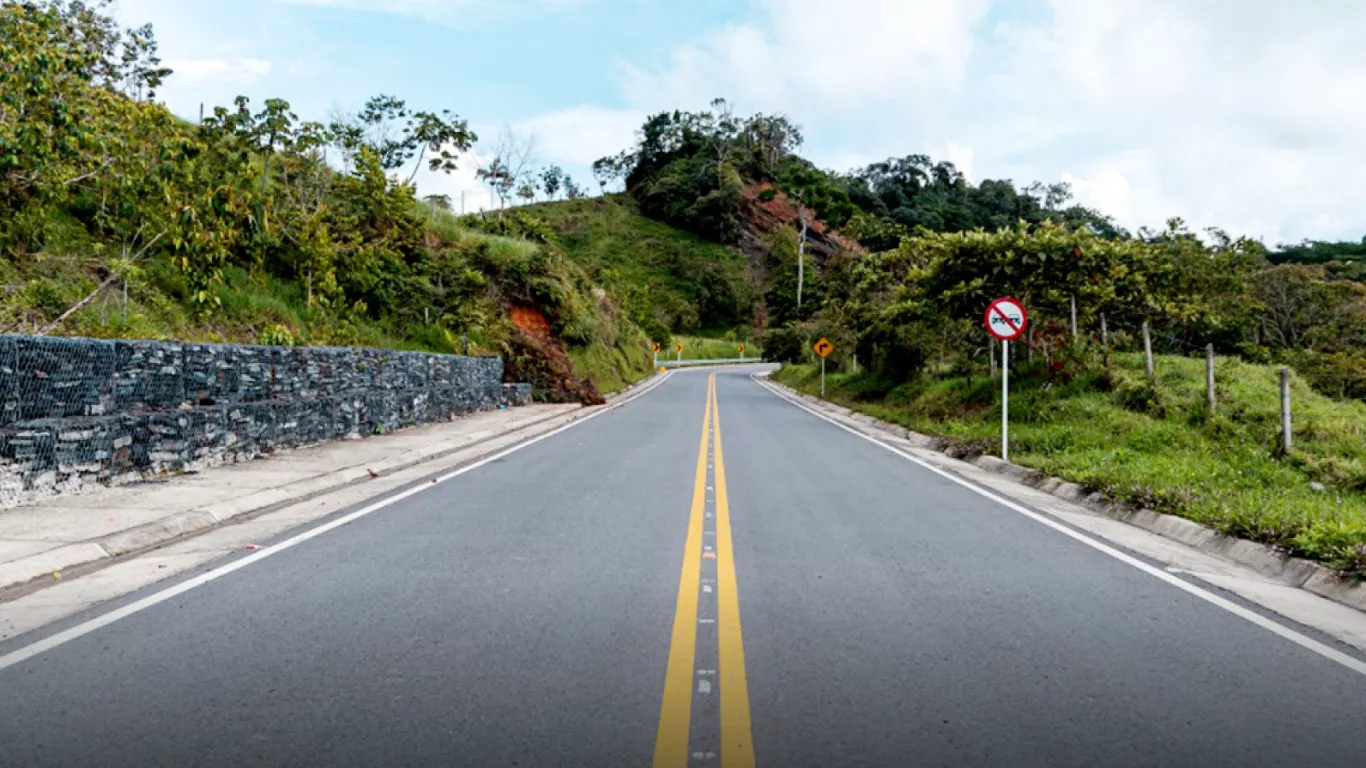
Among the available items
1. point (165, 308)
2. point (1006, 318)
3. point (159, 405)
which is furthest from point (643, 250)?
point (159, 405)

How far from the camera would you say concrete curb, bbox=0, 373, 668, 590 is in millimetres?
A: 6316

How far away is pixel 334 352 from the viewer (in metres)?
15.9

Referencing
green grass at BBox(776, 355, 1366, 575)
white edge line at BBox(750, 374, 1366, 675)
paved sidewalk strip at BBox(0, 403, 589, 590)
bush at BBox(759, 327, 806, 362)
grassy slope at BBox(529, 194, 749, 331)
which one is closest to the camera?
white edge line at BBox(750, 374, 1366, 675)

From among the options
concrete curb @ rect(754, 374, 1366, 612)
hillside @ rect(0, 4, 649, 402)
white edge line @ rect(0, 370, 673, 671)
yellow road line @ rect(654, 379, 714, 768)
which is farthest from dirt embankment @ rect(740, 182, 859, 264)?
yellow road line @ rect(654, 379, 714, 768)

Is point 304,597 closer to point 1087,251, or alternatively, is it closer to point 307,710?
point 307,710

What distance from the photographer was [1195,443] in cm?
1384

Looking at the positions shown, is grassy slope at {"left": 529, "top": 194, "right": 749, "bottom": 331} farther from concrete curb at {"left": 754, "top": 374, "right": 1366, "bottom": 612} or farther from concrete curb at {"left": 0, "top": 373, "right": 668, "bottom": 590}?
concrete curb at {"left": 754, "top": 374, "right": 1366, "bottom": 612}

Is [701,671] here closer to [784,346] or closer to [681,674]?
[681,674]

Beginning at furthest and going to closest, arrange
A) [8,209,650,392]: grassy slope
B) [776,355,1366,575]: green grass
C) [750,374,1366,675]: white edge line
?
[8,209,650,392]: grassy slope < [776,355,1366,575]: green grass < [750,374,1366,675]: white edge line

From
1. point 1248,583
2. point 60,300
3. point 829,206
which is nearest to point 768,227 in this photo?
point 829,206

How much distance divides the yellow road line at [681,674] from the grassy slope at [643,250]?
83.8 meters

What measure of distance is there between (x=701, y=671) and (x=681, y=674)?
0.38 feet

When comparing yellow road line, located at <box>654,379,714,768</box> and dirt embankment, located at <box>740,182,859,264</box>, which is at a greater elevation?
dirt embankment, located at <box>740,182,859,264</box>

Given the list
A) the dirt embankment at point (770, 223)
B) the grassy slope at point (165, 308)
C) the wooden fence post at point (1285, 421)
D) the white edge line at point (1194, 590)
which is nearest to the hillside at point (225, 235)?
the grassy slope at point (165, 308)
